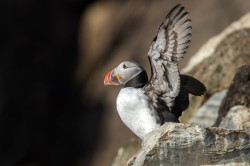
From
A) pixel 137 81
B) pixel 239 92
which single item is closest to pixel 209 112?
pixel 239 92

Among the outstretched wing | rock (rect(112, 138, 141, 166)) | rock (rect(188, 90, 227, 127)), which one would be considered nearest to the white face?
the outstretched wing

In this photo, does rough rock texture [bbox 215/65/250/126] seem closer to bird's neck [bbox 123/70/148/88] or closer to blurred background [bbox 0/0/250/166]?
bird's neck [bbox 123/70/148/88]

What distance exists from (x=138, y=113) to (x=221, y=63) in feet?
11.6

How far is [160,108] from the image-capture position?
598 centimetres

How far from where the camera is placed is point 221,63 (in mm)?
9125

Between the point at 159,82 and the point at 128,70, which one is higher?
the point at 128,70

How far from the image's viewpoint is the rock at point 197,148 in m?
4.75

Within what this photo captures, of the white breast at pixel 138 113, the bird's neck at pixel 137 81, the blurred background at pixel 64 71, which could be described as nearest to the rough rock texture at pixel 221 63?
the bird's neck at pixel 137 81

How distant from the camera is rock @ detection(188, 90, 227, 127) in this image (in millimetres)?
7996

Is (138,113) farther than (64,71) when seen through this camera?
No

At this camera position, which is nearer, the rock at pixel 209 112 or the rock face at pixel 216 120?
the rock face at pixel 216 120

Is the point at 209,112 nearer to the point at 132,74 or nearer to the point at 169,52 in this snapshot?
the point at 132,74

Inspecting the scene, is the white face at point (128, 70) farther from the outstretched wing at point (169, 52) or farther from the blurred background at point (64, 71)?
the blurred background at point (64, 71)

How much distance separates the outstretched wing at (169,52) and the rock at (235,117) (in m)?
0.83
